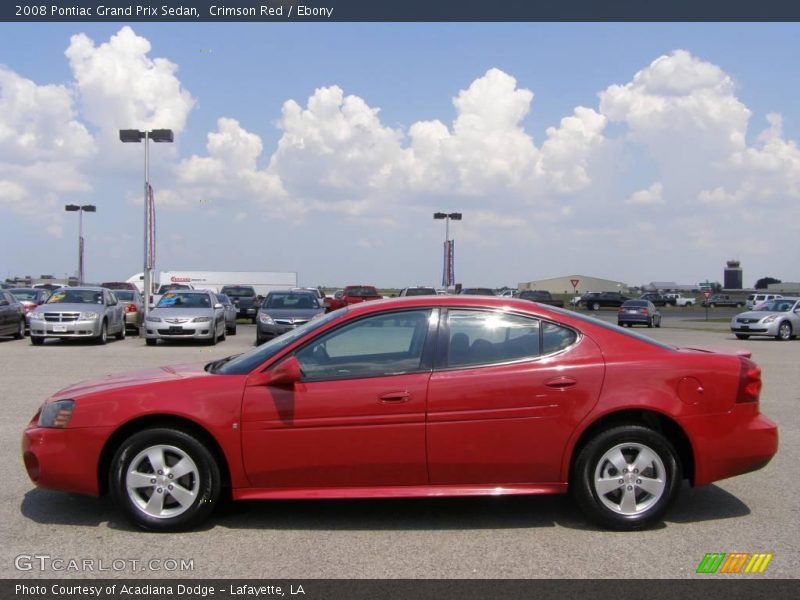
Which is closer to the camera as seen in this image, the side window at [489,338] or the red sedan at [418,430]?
the red sedan at [418,430]

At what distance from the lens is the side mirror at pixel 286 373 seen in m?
5.08

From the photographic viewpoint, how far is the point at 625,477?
5215 mm

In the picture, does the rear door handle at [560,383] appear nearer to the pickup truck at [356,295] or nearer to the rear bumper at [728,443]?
the rear bumper at [728,443]

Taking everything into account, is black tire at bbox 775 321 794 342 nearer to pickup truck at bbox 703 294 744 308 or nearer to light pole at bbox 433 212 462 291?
light pole at bbox 433 212 462 291

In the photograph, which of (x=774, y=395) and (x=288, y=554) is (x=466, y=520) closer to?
(x=288, y=554)

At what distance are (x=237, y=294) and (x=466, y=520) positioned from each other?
3523cm

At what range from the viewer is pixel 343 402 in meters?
5.13

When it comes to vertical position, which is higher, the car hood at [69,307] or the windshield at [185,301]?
the windshield at [185,301]

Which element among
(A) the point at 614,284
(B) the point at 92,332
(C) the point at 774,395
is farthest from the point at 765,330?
(A) the point at 614,284

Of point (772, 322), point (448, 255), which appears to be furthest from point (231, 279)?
point (772, 322)

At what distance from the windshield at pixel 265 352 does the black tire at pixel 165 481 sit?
0.56 metres

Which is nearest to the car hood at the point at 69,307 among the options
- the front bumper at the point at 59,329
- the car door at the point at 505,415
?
the front bumper at the point at 59,329

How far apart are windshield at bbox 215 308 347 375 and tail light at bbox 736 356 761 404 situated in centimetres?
267

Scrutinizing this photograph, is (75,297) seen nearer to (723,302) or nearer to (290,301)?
(290,301)
